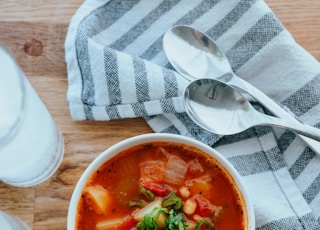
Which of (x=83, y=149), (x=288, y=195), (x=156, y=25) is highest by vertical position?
(x=156, y=25)

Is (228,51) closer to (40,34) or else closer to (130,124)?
(130,124)

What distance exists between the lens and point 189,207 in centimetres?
164

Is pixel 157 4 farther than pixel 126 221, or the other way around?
pixel 157 4

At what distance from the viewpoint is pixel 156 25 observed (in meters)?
1.91

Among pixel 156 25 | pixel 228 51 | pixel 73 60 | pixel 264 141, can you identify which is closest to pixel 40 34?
pixel 73 60

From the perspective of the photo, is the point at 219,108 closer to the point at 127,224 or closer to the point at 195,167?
the point at 195,167

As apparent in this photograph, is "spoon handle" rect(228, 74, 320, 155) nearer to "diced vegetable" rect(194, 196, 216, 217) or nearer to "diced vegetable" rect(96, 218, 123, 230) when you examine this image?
"diced vegetable" rect(194, 196, 216, 217)

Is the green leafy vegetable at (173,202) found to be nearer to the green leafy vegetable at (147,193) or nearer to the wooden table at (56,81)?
the green leafy vegetable at (147,193)

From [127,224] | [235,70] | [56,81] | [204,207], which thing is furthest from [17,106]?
[235,70]

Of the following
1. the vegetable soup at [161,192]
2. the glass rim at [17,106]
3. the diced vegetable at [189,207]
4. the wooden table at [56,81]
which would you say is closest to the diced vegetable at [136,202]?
the vegetable soup at [161,192]

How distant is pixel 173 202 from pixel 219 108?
0.32 m

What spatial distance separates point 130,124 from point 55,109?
22 cm

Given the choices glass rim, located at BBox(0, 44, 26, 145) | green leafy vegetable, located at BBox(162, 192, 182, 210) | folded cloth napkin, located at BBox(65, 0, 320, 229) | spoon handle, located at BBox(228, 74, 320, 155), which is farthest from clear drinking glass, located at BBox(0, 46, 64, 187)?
spoon handle, located at BBox(228, 74, 320, 155)

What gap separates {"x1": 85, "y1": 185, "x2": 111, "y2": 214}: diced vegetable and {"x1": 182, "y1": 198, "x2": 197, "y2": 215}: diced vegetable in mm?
193
